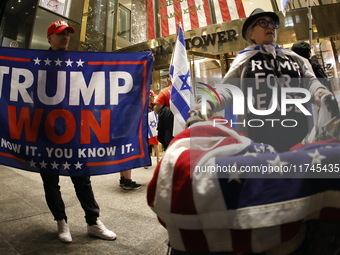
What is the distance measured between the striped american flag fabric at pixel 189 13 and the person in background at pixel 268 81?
5.73 metres

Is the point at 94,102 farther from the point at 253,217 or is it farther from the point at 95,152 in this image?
the point at 253,217

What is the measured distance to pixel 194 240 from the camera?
0.78 meters

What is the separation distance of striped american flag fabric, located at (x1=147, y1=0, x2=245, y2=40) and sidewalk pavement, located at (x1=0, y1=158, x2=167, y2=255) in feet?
18.0

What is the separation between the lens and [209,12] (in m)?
7.30

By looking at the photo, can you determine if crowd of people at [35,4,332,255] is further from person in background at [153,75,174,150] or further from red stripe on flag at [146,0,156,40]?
red stripe on flag at [146,0,156,40]

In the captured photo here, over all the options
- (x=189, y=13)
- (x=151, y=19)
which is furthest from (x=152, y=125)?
(x=151, y=19)

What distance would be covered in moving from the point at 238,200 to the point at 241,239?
0.43 ft

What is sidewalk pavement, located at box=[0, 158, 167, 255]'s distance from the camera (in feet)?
6.21

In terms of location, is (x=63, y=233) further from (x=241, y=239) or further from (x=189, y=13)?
(x=189, y=13)

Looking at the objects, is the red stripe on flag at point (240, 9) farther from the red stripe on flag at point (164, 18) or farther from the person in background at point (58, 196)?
the person in background at point (58, 196)

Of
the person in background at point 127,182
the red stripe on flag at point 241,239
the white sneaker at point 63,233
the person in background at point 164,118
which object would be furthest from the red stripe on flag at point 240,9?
the red stripe on flag at point 241,239

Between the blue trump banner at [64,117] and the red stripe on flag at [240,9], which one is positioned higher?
the red stripe on flag at [240,9]

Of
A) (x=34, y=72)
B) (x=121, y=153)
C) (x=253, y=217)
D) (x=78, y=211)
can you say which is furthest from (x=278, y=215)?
(x=78, y=211)

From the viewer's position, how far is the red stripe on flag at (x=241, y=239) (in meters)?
0.76
